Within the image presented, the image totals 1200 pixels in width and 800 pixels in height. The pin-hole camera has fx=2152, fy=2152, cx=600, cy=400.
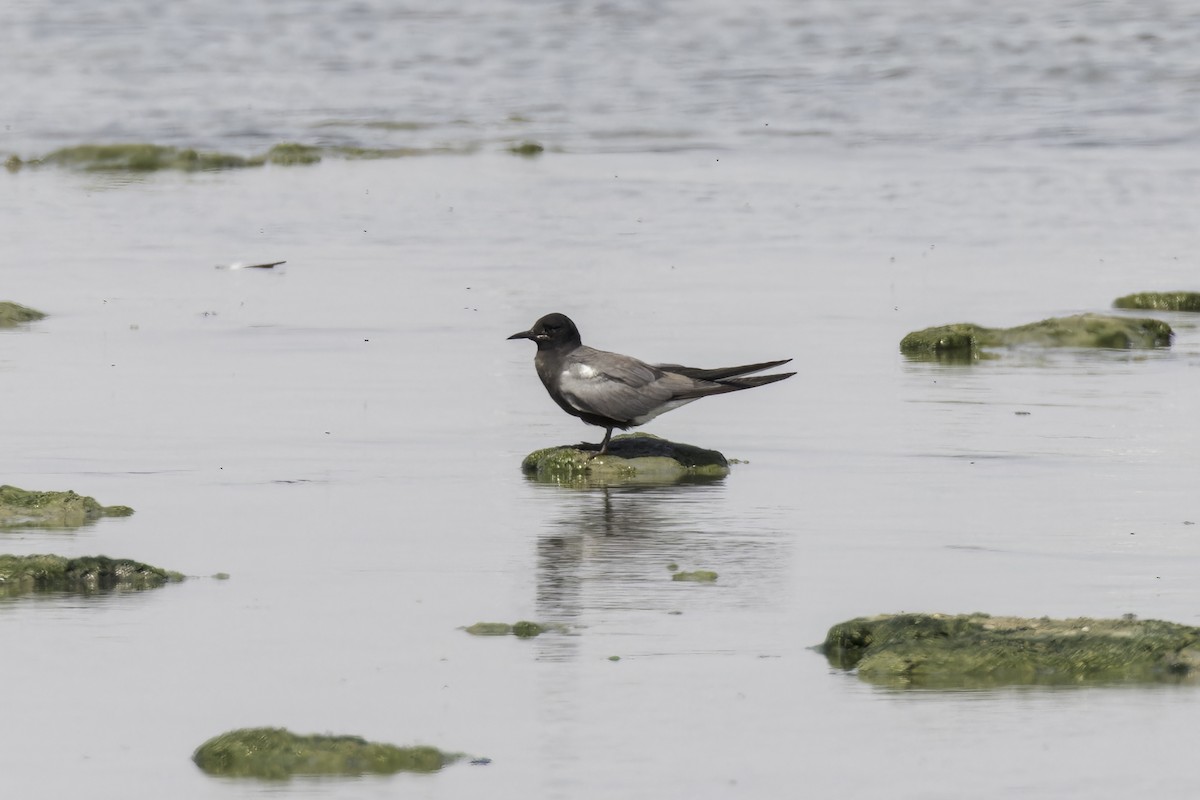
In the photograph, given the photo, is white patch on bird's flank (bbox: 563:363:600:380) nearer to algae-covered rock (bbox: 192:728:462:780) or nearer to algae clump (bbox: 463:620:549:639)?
algae clump (bbox: 463:620:549:639)

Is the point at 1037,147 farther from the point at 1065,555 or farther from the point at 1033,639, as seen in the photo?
the point at 1033,639

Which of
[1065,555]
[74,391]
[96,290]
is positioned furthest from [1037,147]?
[1065,555]

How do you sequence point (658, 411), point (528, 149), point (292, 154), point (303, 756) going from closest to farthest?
1. point (303, 756)
2. point (658, 411)
3. point (292, 154)
4. point (528, 149)

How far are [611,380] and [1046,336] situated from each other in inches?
148

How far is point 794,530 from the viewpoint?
8.29m

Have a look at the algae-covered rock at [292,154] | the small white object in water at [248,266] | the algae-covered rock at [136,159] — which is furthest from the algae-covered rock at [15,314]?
the algae-covered rock at [292,154]

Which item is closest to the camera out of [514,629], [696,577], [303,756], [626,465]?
[303,756]

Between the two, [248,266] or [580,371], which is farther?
[248,266]

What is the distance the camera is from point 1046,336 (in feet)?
41.4

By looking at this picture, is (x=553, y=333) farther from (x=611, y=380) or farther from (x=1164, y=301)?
(x=1164, y=301)

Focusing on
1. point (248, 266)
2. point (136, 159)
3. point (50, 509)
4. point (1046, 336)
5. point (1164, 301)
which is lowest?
point (50, 509)

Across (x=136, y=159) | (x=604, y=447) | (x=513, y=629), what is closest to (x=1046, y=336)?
(x=604, y=447)

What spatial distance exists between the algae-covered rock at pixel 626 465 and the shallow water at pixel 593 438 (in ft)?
0.60

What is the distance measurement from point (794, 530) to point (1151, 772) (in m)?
3.06
